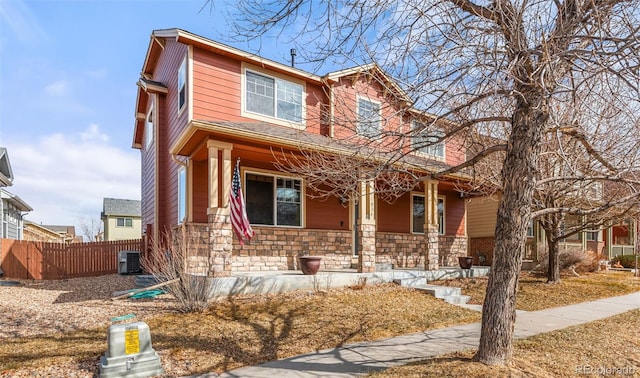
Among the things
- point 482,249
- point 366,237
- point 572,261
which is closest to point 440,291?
point 366,237

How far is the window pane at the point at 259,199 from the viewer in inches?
432

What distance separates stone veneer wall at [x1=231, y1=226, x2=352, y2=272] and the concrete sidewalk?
18.0 ft

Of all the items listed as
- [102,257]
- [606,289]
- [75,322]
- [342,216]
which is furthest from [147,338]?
[606,289]

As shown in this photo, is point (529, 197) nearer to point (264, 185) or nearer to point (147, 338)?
point (147, 338)

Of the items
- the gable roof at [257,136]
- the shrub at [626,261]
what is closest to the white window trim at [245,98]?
the gable roof at [257,136]

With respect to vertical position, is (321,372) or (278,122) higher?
(278,122)

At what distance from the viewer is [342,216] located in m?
12.7

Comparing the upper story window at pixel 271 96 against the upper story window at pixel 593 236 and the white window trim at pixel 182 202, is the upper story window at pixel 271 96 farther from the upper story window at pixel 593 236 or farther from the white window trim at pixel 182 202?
the upper story window at pixel 593 236

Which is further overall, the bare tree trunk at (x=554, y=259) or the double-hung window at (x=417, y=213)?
the double-hung window at (x=417, y=213)

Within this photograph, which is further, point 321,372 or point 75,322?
point 75,322

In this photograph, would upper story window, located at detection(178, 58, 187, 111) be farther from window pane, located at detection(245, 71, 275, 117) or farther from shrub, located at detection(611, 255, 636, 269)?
shrub, located at detection(611, 255, 636, 269)

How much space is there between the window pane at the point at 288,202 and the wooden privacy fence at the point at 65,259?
18.4 ft

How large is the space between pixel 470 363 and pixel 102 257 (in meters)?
13.1

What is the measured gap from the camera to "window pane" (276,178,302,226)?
11461mm
